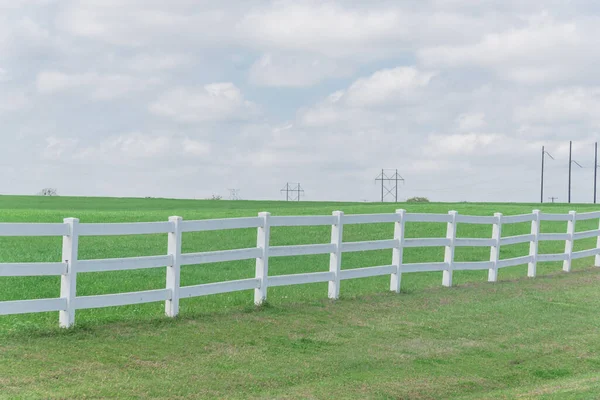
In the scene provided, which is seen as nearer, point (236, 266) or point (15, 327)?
point (15, 327)

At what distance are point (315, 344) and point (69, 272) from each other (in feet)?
12.2

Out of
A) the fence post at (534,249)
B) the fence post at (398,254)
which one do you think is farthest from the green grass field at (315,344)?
the fence post at (534,249)

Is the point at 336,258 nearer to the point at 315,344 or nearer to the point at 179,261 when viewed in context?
the point at 179,261

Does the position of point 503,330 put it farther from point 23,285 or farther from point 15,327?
point 23,285

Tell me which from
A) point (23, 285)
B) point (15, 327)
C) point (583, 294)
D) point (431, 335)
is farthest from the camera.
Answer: point (583, 294)

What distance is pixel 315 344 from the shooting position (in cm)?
1173

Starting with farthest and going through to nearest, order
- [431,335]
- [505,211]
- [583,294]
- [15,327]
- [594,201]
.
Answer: [594,201], [505,211], [583,294], [431,335], [15,327]

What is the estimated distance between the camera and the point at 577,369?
11602 mm

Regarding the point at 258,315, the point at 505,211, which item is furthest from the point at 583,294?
the point at 505,211

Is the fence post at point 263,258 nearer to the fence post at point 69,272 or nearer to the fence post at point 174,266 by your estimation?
the fence post at point 174,266

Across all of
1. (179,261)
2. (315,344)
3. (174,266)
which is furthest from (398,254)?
(174,266)

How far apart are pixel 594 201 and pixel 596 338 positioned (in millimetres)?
63573

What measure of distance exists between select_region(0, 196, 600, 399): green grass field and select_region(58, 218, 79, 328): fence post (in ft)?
0.83

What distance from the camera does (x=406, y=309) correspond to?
1516cm
